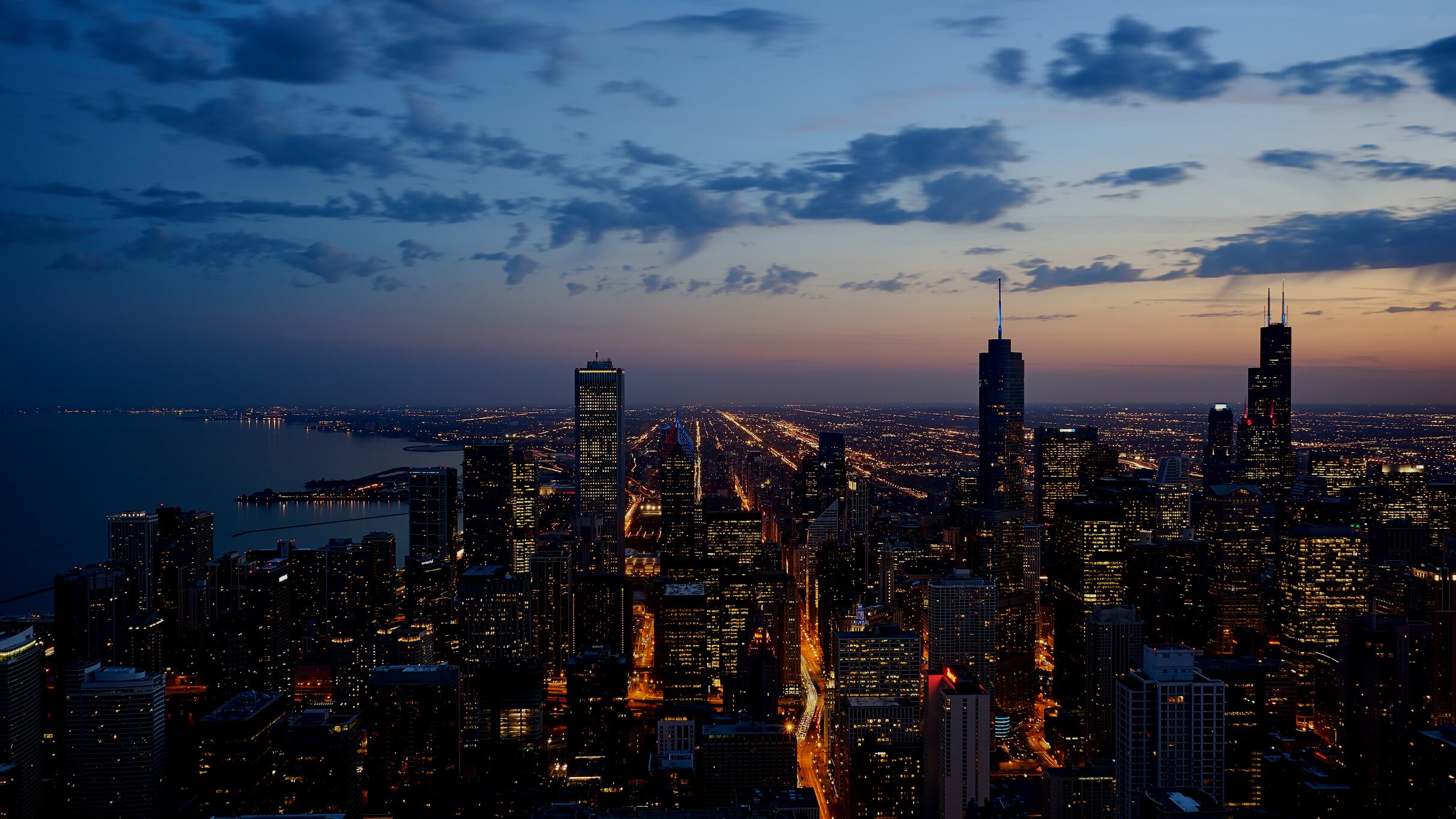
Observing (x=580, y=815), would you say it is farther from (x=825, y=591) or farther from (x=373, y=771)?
(x=825, y=591)

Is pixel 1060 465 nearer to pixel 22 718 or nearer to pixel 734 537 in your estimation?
pixel 734 537

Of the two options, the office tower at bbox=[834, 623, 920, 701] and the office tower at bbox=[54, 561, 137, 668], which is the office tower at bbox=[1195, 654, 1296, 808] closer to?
the office tower at bbox=[834, 623, 920, 701]

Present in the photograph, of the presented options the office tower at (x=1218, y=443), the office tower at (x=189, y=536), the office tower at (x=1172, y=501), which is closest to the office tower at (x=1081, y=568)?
the office tower at (x=1172, y=501)

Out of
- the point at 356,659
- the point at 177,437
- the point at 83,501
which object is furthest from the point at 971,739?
the point at 177,437

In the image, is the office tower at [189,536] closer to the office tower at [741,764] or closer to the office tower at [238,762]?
the office tower at [238,762]

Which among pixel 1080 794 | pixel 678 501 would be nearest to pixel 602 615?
pixel 678 501

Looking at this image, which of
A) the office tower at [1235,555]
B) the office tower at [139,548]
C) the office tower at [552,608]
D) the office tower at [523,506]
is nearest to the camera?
the office tower at [139,548]
